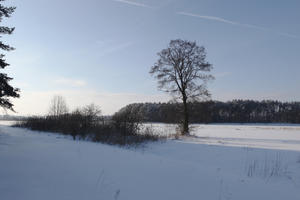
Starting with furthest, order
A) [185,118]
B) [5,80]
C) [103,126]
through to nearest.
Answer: [185,118]
[103,126]
[5,80]

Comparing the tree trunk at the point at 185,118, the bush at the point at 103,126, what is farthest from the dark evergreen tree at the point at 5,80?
the tree trunk at the point at 185,118

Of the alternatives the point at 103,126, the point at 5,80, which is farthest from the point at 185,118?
the point at 5,80

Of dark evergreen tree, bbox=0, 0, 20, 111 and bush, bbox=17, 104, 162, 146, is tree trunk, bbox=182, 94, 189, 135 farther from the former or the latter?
dark evergreen tree, bbox=0, 0, 20, 111

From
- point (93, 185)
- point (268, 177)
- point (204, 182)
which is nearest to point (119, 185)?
point (93, 185)

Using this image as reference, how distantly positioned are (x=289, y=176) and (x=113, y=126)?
11.7 meters

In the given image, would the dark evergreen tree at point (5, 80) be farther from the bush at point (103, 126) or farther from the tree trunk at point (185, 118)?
the tree trunk at point (185, 118)

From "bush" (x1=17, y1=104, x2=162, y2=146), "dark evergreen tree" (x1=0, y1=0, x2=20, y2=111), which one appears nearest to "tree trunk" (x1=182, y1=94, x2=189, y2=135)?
"bush" (x1=17, y1=104, x2=162, y2=146)

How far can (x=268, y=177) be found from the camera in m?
5.94

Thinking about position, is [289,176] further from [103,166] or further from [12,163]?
[12,163]

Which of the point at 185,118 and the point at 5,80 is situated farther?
the point at 185,118

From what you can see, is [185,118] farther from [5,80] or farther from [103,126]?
[5,80]

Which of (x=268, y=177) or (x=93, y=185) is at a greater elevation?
(x=93, y=185)

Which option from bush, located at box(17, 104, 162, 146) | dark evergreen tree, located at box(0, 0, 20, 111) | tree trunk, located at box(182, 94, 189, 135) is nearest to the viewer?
dark evergreen tree, located at box(0, 0, 20, 111)

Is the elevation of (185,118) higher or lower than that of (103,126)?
higher
